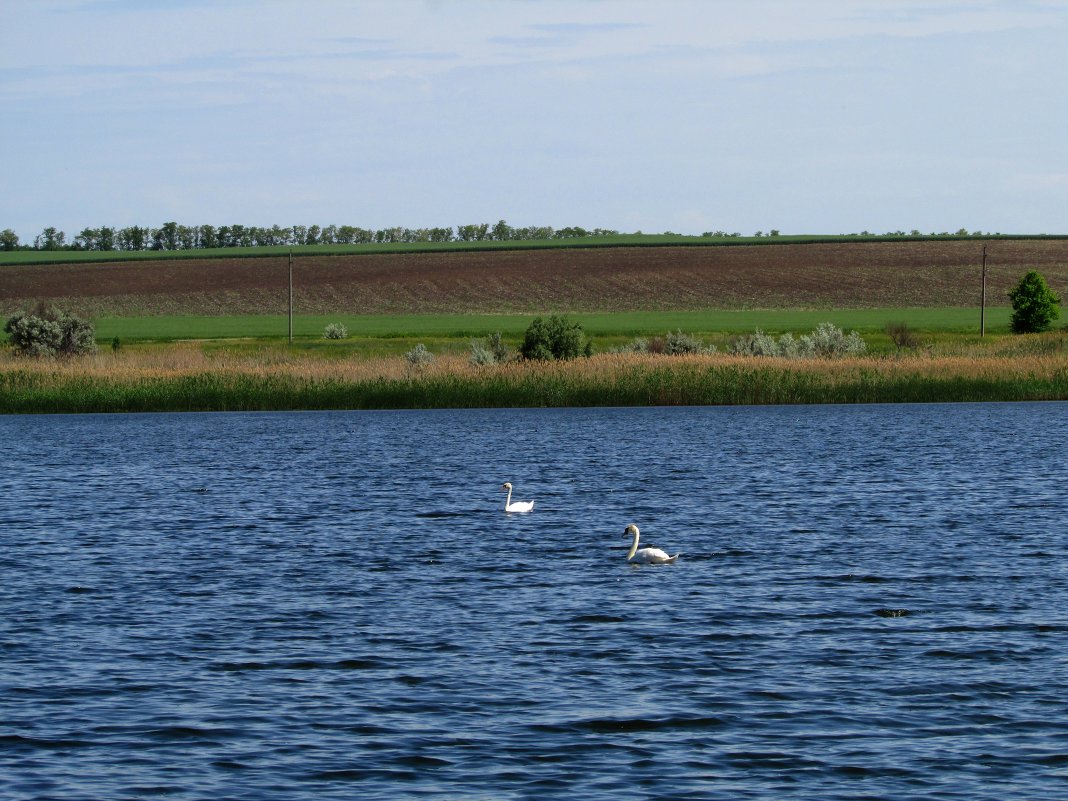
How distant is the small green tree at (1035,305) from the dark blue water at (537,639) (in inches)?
3168

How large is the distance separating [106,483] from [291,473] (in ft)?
20.0

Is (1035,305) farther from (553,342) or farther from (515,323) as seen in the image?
(553,342)

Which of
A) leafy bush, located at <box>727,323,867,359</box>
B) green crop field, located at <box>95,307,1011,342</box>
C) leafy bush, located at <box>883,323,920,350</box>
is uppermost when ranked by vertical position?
green crop field, located at <box>95,307,1011,342</box>

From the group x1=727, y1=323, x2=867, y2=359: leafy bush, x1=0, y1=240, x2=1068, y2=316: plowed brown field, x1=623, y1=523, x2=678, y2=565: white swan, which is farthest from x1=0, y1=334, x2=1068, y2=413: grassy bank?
x1=0, y1=240, x2=1068, y2=316: plowed brown field

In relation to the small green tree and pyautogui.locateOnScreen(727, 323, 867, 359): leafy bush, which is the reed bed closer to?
pyautogui.locateOnScreen(727, 323, 867, 359): leafy bush

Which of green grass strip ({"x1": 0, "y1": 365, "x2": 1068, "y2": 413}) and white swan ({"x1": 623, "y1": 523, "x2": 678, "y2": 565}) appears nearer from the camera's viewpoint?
white swan ({"x1": 623, "y1": 523, "x2": 678, "y2": 565})

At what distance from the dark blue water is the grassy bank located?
2392cm

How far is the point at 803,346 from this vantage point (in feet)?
300

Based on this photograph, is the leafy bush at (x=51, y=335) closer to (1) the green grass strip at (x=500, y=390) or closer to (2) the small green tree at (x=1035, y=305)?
(1) the green grass strip at (x=500, y=390)

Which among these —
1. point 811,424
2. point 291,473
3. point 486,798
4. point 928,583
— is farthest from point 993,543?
point 811,424

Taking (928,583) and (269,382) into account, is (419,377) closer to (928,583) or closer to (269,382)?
(269,382)

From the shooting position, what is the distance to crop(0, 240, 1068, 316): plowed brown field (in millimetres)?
162500

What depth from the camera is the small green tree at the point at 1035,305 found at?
401 ft

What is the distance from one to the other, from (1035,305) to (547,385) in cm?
6568
